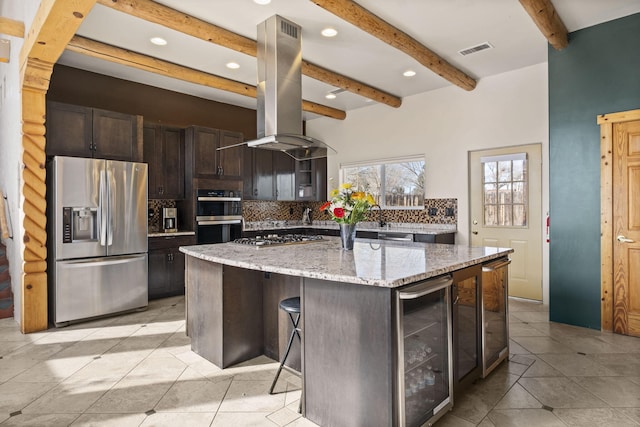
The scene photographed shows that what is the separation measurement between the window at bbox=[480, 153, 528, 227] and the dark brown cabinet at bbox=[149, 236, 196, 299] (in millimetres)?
4178

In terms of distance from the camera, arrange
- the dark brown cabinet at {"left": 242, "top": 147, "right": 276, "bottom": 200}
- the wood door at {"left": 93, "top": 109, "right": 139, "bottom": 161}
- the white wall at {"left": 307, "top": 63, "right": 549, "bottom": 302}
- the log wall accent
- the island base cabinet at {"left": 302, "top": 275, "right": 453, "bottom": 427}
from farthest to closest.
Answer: the dark brown cabinet at {"left": 242, "top": 147, "right": 276, "bottom": 200}
the white wall at {"left": 307, "top": 63, "right": 549, "bottom": 302}
the wood door at {"left": 93, "top": 109, "right": 139, "bottom": 161}
the log wall accent
the island base cabinet at {"left": 302, "top": 275, "right": 453, "bottom": 427}

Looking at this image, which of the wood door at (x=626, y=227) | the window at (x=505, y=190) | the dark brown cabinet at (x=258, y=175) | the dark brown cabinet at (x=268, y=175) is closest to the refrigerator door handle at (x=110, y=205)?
the dark brown cabinet at (x=258, y=175)

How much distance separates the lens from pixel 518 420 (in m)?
2.17

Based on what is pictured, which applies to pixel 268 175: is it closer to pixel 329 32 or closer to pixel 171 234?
pixel 171 234

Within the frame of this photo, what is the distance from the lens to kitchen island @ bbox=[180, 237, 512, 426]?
1834 millimetres

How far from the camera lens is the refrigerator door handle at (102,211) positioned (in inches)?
164

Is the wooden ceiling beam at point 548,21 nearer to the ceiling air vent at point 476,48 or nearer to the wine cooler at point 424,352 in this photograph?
the ceiling air vent at point 476,48

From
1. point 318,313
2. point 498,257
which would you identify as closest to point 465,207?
point 498,257

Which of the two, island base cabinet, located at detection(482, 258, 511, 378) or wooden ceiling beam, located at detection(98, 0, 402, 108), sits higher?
wooden ceiling beam, located at detection(98, 0, 402, 108)

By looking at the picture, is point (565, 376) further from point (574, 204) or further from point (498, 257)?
point (574, 204)

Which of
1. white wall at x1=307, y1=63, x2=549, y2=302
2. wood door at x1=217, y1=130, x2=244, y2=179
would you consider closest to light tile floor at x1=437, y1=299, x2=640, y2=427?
white wall at x1=307, y1=63, x2=549, y2=302

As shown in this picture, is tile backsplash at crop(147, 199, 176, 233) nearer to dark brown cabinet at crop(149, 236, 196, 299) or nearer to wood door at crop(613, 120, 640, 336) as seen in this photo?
dark brown cabinet at crop(149, 236, 196, 299)

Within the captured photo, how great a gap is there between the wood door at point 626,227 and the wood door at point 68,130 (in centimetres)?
552

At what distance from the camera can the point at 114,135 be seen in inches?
177
